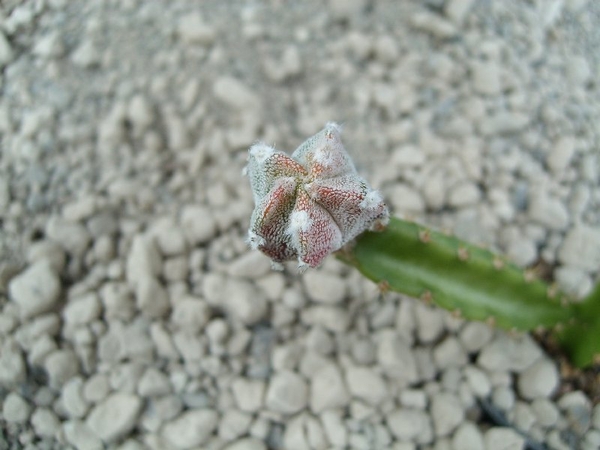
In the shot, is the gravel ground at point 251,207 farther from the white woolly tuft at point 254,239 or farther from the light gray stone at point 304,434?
the white woolly tuft at point 254,239

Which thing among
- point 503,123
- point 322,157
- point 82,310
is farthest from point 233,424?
point 503,123

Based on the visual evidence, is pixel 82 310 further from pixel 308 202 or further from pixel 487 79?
pixel 487 79

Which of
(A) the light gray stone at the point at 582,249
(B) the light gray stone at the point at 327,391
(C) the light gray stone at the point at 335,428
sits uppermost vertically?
(B) the light gray stone at the point at 327,391

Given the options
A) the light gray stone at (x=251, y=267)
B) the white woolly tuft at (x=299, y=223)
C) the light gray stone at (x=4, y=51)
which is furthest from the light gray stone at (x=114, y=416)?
the light gray stone at (x=4, y=51)

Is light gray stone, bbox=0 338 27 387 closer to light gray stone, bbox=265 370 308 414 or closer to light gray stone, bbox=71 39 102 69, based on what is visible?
light gray stone, bbox=265 370 308 414

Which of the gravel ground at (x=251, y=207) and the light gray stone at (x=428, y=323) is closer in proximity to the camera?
the gravel ground at (x=251, y=207)

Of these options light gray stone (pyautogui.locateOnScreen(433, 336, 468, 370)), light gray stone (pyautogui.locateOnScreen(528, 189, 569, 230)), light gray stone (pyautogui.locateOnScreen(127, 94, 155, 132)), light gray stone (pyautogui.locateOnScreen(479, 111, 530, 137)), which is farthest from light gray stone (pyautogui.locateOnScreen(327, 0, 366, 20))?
light gray stone (pyautogui.locateOnScreen(433, 336, 468, 370))

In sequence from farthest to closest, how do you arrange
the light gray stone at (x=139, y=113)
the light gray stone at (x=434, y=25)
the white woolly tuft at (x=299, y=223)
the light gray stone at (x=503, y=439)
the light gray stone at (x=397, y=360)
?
the light gray stone at (x=434, y=25), the light gray stone at (x=139, y=113), the light gray stone at (x=397, y=360), the light gray stone at (x=503, y=439), the white woolly tuft at (x=299, y=223)
